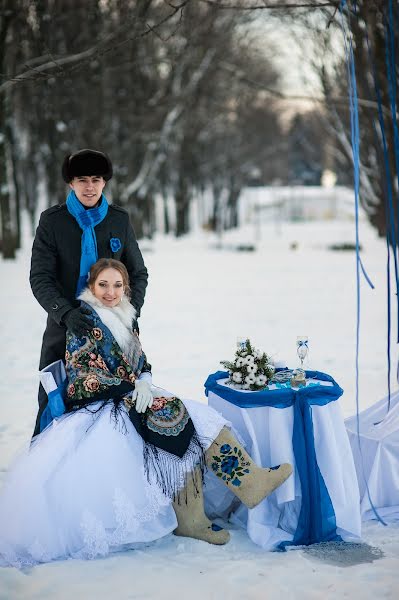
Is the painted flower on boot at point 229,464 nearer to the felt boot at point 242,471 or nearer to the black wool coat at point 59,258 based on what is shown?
the felt boot at point 242,471

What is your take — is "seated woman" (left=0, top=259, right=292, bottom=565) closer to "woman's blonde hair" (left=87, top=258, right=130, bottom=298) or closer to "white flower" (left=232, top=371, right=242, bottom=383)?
"woman's blonde hair" (left=87, top=258, right=130, bottom=298)

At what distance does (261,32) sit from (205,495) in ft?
61.1

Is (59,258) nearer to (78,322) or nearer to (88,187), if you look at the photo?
(88,187)

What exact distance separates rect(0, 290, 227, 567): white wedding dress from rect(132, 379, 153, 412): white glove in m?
0.13

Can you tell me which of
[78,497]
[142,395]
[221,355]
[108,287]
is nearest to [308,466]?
[142,395]

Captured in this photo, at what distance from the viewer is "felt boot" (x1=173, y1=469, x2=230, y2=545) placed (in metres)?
3.76

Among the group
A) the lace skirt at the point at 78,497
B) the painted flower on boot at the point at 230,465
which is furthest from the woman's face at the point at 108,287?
the painted flower on boot at the point at 230,465

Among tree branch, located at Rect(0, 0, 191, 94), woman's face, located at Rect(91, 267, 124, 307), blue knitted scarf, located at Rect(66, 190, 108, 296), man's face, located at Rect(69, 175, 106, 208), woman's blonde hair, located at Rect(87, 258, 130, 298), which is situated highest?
tree branch, located at Rect(0, 0, 191, 94)

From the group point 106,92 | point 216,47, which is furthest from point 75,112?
point 216,47

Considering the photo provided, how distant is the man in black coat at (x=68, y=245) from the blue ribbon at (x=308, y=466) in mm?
997

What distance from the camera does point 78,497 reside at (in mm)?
3541

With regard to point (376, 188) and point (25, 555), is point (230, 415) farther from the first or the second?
point (376, 188)

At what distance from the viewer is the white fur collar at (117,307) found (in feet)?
12.9
